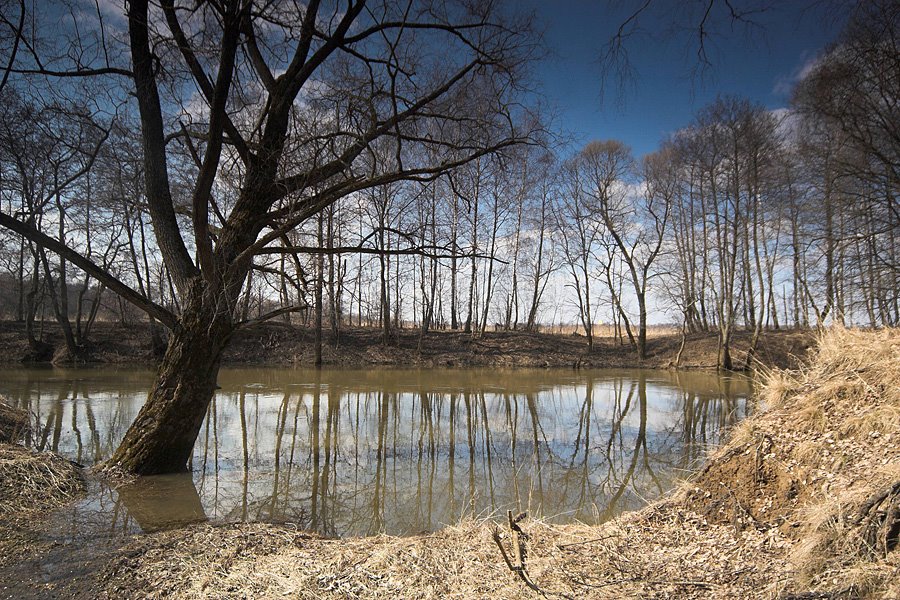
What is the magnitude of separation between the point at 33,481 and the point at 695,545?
6.37 m

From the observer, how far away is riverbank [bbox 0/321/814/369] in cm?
2339

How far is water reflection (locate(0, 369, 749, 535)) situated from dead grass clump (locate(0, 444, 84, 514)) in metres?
0.29

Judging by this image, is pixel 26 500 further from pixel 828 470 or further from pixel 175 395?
pixel 828 470

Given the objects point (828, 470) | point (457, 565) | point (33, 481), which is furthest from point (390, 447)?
point (828, 470)

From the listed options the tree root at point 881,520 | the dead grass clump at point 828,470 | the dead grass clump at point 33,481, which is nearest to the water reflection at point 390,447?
the dead grass clump at point 33,481

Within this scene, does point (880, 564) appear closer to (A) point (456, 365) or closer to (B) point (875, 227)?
(B) point (875, 227)

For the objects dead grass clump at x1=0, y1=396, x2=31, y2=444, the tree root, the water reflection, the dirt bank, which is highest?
the tree root

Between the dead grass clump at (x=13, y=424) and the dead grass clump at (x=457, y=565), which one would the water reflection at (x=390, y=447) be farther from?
the dead grass clump at (x=457, y=565)

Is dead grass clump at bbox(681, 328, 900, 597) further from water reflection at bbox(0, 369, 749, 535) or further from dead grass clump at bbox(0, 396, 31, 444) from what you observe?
dead grass clump at bbox(0, 396, 31, 444)

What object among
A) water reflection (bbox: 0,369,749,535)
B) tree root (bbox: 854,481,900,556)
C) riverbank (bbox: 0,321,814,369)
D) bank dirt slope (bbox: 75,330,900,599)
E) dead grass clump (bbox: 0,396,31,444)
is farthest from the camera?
riverbank (bbox: 0,321,814,369)

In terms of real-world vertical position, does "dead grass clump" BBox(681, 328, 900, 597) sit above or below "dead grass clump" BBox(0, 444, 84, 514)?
above

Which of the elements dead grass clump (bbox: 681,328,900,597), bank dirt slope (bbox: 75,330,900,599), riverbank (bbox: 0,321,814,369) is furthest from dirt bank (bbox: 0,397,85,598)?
riverbank (bbox: 0,321,814,369)

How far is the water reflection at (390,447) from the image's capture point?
18.4 feet

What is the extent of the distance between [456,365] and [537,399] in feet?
32.7
